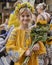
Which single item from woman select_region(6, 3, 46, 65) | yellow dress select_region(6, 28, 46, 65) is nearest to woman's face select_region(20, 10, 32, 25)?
woman select_region(6, 3, 46, 65)

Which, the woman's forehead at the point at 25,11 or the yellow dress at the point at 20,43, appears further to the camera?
the woman's forehead at the point at 25,11

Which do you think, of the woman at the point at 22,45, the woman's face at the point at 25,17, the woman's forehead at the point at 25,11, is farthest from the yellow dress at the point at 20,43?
the woman's forehead at the point at 25,11

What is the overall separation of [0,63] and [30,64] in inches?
60.3

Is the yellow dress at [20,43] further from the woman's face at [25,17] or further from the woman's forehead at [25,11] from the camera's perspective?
the woman's forehead at [25,11]

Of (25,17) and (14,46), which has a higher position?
(25,17)

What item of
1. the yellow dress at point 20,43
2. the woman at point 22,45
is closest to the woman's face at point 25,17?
the woman at point 22,45

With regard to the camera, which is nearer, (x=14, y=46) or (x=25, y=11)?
(x=14, y=46)

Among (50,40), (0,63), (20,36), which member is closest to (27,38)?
(20,36)

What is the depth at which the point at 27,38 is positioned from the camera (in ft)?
9.26

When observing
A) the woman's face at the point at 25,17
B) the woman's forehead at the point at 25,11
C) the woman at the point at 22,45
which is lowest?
the woman at the point at 22,45

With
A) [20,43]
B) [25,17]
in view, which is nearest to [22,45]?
[20,43]

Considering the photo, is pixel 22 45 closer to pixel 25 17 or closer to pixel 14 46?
pixel 14 46

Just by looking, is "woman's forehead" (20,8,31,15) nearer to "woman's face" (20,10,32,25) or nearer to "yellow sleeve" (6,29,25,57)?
"woman's face" (20,10,32,25)

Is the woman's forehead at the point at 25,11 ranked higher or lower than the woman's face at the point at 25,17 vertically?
higher
